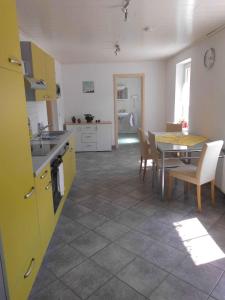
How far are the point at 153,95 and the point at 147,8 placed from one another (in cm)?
407

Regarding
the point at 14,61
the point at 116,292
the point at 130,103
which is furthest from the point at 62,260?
the point at 130,103

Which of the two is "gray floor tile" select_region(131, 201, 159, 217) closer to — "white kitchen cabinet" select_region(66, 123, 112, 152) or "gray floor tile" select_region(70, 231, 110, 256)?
"gray floor tile" select_region(70, 231, 110, 256)

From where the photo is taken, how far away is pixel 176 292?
5.81ft

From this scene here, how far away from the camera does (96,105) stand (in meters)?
6.51

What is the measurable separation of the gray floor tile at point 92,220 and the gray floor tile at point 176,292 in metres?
1.07

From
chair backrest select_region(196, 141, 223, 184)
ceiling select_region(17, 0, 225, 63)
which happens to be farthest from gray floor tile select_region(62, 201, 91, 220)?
ceiling select_region(17, 0, 225, 63)

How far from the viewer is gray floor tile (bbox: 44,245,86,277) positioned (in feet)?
6.66

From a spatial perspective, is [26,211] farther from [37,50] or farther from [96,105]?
[96,105]

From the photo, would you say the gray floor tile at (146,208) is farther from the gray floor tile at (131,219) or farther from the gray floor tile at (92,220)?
the gray floor tile at (92,220)

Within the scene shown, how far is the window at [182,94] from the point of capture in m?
5.26

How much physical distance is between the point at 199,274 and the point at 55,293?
1162mm

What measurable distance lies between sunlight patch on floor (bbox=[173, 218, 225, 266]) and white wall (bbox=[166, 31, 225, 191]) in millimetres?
1007

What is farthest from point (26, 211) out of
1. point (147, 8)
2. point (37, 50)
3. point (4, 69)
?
point (147, 8)

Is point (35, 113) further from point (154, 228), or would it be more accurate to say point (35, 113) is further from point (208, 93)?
point (208, 93)
